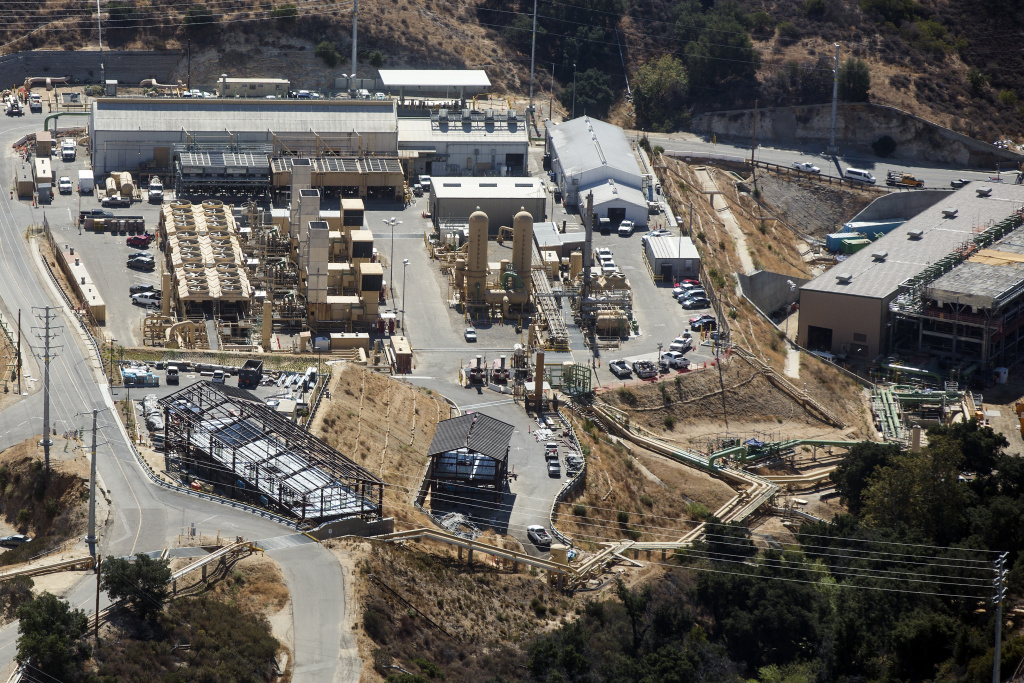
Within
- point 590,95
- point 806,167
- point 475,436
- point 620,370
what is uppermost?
point 590,95

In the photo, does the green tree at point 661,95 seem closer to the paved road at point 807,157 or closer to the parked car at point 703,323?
the paved road at point 807,157

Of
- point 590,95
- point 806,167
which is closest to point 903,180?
point 806,167

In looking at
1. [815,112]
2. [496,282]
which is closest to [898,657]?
[496,282]

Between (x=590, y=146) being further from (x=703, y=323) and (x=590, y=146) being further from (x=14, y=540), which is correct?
(x=14, y=540)

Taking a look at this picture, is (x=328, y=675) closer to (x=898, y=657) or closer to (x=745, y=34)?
(x=898, y=657)

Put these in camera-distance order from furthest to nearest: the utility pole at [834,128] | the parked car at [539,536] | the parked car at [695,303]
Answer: the utility pole at [834,128], the parked car at [695,303], the parked car at [539,536]

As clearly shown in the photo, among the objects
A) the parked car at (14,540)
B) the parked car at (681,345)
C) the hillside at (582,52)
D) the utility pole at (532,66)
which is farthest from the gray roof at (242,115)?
the parked car at (14,540)
